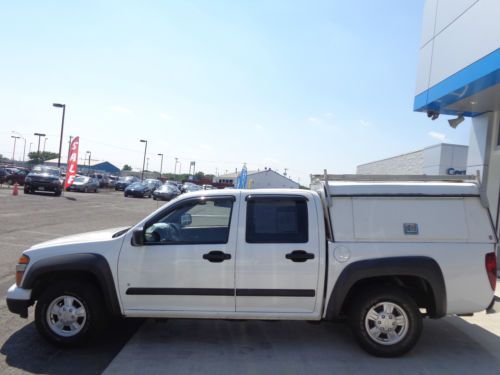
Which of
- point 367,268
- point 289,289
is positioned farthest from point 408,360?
point 289,289

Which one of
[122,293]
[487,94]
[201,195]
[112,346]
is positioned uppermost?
[487,94]

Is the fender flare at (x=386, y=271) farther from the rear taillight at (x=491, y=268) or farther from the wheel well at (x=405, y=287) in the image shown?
the rear taillight at (x=491, y=268)

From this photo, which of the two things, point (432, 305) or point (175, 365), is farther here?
point (432, 305)

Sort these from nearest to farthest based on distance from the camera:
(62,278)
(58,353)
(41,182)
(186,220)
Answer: (58,353) → (62,278) → (186,220) → (41,182)

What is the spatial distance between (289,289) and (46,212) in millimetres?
15750

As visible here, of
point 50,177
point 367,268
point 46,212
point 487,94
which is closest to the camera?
point 367,268

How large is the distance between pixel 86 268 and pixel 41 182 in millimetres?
25541

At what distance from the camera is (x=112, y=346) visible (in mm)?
4852

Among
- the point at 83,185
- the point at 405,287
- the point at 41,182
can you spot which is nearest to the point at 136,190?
the point at 83,185

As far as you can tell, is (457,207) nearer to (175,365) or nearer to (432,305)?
(432,305)

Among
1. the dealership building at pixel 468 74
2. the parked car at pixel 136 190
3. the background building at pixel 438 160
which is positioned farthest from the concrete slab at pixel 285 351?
the parked car at pixel 136 190

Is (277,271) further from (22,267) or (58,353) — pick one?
(22,267)

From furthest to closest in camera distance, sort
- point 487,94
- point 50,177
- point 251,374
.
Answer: point 50,177 → point 487,94 → point 251,374

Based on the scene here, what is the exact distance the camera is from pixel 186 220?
5094mm
